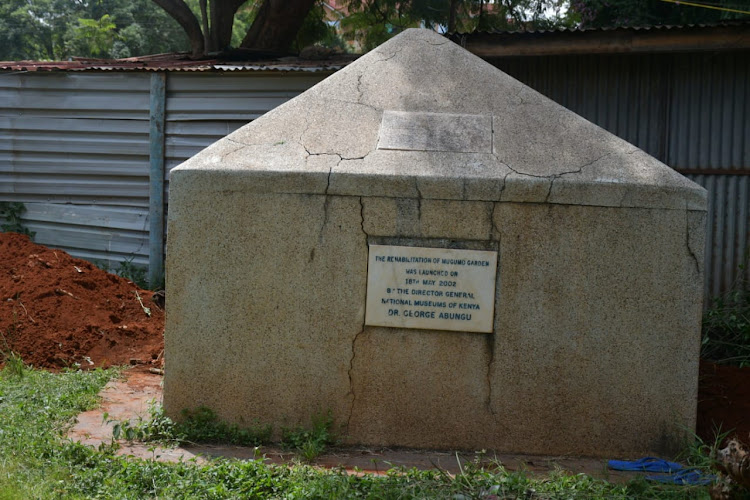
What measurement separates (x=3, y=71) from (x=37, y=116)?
24.1 inches

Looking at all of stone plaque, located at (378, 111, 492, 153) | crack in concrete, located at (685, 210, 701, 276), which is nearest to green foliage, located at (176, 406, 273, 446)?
stone plaque, located at (378, 111, 492, 153)

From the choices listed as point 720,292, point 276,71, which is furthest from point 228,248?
point 720,292

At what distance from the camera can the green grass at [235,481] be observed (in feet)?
11.4

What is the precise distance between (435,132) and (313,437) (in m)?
1.89

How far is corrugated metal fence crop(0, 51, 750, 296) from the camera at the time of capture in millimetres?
7039

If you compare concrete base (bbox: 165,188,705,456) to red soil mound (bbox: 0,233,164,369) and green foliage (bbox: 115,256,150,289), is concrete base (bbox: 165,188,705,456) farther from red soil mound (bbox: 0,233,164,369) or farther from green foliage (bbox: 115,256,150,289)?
green foliage (bbox: 115,256,150,289)

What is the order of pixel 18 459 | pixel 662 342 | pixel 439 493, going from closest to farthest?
A: pixel 439 493 → pixel 18 459 → pixel 662 342

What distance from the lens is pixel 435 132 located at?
14.8 ft

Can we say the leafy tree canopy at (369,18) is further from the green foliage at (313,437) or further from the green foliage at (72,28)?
the green foliage at (313,437)

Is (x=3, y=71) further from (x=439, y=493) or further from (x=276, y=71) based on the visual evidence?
(x=439, y=493)

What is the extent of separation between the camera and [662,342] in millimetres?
4188

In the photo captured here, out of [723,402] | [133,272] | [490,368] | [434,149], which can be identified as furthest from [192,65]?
[723,402]

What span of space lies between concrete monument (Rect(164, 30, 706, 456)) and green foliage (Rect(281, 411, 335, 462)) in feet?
0.23

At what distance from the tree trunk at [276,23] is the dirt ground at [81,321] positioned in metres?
5.06
